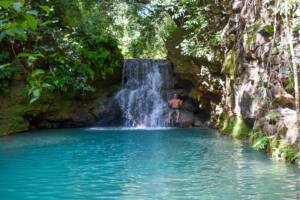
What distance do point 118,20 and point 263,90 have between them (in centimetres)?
853

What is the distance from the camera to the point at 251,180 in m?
7.80

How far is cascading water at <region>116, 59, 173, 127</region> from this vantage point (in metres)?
20.1

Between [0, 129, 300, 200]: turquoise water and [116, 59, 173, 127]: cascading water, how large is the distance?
6.18 m

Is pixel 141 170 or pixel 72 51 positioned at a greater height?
pixel 72 51

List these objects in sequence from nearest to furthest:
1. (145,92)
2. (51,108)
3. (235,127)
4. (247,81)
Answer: (247,81)
(235,127)
(51,108)
(145,92)

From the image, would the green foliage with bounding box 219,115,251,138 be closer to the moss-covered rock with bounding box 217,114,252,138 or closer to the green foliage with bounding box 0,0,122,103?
the moss-covered rock with bounding box 217,114,252,138

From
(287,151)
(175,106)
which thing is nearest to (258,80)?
(287,151)

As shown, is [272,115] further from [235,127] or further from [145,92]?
[145,92]

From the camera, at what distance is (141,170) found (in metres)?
8.88

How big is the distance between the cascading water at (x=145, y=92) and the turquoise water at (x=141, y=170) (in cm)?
618

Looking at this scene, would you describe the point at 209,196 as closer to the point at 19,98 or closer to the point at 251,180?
the point at 251,180

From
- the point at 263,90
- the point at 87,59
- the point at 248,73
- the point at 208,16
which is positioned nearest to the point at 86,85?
the point at 87,59

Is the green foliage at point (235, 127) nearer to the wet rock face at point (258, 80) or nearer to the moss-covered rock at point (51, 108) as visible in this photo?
the wet rock face at point (258, 80)

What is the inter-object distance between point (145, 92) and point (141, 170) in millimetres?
11991
